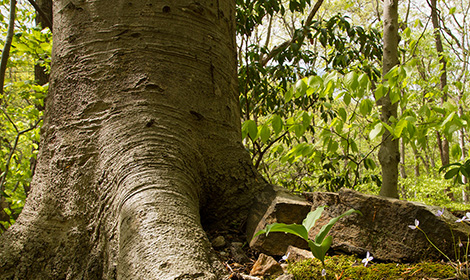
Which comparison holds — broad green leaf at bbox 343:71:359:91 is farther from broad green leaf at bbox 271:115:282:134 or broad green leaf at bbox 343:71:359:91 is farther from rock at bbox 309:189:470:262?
rock at bbox 309:189:470:262

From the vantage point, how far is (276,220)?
1325 millimetres

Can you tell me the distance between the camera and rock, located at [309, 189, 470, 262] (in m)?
1.23

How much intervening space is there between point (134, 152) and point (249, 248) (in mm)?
658

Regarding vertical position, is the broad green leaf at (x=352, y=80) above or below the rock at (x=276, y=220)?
above

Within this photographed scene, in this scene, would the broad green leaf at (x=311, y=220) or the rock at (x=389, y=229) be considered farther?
the rock at (x=389, y=229)

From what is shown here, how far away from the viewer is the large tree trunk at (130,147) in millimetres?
1067

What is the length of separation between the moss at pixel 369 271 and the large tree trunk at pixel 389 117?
0.78 m

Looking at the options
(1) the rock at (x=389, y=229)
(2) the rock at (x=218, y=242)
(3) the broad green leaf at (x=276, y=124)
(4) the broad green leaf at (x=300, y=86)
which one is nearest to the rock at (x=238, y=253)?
(2) the rock at (x=218, y=242)

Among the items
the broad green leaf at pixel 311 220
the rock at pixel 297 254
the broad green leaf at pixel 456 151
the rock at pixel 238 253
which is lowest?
the rock at pixel 297 254

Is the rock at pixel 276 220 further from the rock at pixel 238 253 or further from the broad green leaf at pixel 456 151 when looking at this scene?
the broad green leaf at pixel 456 151

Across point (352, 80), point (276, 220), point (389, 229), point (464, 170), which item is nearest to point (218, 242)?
point (276, 220)

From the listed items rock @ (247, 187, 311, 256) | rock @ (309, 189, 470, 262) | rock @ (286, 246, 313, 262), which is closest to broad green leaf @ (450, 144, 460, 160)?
rock @ (309, 189, 470, 262)

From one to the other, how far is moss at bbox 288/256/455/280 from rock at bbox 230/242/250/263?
0.64ft

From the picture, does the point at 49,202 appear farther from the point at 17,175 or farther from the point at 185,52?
the point at 17,175
